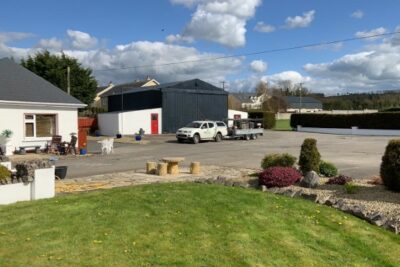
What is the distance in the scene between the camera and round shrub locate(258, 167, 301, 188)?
34.6 feet

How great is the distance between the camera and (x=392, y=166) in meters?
9.51

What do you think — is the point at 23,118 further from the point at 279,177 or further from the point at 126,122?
the point at 126,122

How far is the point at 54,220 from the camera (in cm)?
701

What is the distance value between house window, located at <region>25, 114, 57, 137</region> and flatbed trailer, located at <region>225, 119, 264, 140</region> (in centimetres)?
1546

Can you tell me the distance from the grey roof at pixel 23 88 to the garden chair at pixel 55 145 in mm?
2107

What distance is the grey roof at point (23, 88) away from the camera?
24.0m

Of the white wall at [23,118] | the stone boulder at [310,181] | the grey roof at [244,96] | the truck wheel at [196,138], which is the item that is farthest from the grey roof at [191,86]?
the grey roof at [244,96]

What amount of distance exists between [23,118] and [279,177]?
1762cm

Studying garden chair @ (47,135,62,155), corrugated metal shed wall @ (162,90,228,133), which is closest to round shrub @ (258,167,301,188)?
garden chair @ (47,135,62,155)

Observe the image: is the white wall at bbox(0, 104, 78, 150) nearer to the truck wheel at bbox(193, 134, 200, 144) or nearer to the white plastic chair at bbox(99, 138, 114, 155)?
the white plastic chair at bbox(99, 138, 114, 155)

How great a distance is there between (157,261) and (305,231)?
2566 mm

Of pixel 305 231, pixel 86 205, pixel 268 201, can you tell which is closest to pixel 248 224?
pixel 305 231

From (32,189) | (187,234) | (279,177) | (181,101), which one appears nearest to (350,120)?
(181,101)

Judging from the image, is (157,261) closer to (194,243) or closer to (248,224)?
(194,243)
